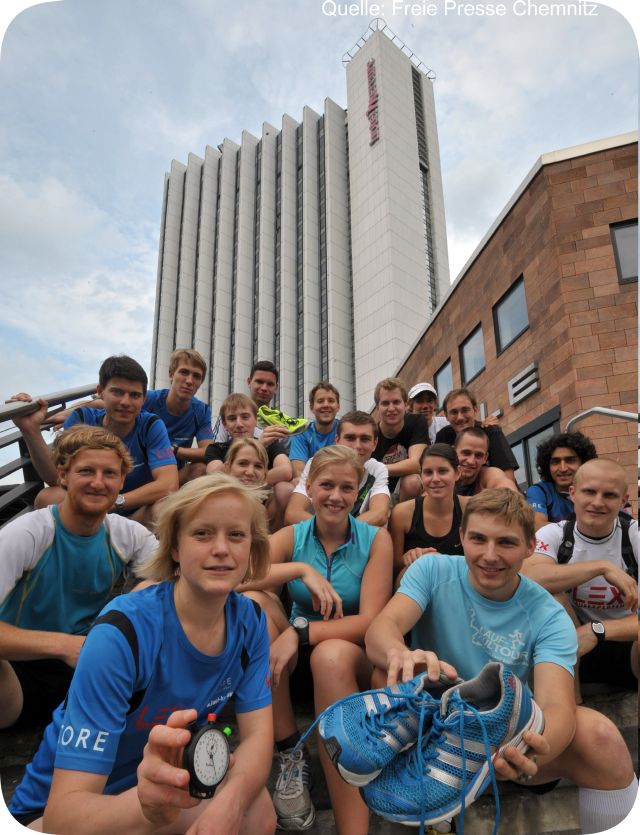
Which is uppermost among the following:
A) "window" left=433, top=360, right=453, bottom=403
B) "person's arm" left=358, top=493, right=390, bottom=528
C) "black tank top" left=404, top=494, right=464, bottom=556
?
"window" left=433, top=360, right=453, bottom=403

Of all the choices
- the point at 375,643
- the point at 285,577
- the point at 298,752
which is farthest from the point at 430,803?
the point at 285,577

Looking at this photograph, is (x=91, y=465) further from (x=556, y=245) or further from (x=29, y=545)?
(x=556, y=245)

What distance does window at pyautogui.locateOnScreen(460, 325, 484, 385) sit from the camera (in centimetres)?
1103

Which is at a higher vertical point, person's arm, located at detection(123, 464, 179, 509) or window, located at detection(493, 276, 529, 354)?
window, located at detection(493, 276, 529, 354)

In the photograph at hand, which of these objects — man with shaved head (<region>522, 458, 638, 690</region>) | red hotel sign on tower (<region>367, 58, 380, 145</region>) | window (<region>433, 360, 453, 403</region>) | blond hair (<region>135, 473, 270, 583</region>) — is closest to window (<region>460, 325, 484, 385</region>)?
window (<region>433, 360, 453, 403</region>)

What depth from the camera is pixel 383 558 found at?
254 centimetres

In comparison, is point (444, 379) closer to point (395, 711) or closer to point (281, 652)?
point (281, 652)

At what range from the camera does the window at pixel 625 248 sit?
26.1ft

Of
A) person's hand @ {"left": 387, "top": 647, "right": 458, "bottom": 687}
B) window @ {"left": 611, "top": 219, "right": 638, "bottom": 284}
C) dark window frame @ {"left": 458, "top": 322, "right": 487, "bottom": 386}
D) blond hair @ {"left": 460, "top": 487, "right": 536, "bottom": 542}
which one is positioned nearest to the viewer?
person's hand @ {"left": 387, "top": 647, "right": 458, "bottom": 687}

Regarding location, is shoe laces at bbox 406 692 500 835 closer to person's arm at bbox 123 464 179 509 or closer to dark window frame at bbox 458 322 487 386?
person's arm at bbox 123 464 179 509

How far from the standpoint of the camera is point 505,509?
6.59 feet

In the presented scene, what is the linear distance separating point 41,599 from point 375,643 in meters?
1.40

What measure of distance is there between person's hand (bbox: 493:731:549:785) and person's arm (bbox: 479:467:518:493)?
2283 mm

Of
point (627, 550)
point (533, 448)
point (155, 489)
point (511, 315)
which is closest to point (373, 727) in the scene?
point (627, 550)
